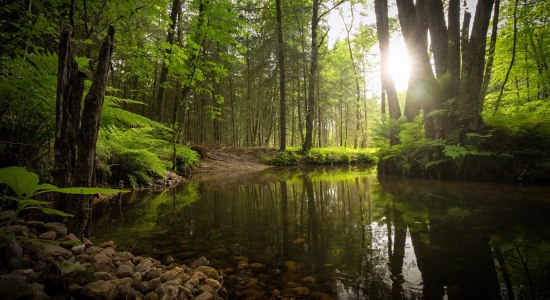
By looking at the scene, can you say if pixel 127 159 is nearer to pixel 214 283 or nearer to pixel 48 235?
pixel 48 235

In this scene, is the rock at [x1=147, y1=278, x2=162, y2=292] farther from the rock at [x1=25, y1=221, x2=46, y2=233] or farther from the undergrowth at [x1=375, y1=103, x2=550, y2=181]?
the undergrowth at [x1=375, y1=103, x2=550, y2=181]

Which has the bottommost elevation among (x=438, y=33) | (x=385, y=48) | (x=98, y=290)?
(x=98, y=290)

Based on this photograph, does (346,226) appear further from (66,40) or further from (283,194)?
(66,40)

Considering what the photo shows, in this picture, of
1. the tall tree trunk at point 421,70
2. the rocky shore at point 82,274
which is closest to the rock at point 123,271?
the rocky shore at point 82,274

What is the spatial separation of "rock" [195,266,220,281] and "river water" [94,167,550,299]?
106mm

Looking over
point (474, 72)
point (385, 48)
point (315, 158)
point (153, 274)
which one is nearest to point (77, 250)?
point (153, 274)

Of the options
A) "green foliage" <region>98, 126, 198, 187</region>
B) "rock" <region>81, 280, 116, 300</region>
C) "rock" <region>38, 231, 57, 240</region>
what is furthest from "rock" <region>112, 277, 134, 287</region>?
"green foliage" <region>98, 126, 198, 187</region>

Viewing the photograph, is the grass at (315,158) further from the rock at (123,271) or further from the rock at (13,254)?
the rock at (13,254)

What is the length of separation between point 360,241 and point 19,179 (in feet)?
8.91

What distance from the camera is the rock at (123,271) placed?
72.9 inches

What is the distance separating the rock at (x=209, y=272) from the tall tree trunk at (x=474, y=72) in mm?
7300

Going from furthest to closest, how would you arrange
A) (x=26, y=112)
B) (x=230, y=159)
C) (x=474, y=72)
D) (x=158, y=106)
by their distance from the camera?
(x=230, y=159) < (x=158, y=106) < (x=474, y=72) < (x=26, y=112)

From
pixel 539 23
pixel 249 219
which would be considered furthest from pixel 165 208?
pixel 539 23

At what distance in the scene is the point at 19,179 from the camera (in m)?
1.08
